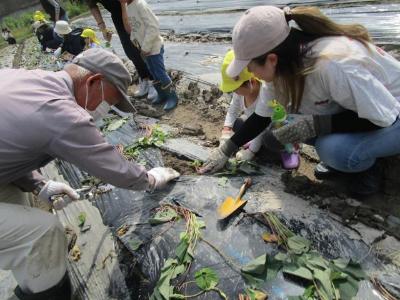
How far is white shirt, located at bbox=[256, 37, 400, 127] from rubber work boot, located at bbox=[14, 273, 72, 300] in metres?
1.95

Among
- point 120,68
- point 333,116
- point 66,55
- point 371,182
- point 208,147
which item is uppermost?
point 120,68

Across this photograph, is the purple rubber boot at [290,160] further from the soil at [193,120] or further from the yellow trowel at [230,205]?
the soil at [193,120]

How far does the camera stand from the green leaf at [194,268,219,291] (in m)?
1.86

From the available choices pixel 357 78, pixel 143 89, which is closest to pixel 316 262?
pixel 357 78

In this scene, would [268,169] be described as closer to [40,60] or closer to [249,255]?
[249,255]

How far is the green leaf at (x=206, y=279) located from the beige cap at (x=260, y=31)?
47.5 inches

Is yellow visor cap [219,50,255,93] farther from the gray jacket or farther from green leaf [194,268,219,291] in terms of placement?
green leaf [194,268,219,291]

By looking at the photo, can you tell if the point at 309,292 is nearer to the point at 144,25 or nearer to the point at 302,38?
the point at 302,38

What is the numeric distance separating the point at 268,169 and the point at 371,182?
76cm

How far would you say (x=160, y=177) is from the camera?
8.40 ft

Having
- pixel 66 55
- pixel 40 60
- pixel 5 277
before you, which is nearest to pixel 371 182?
pixel 5 277

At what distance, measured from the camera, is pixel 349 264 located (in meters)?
1.76

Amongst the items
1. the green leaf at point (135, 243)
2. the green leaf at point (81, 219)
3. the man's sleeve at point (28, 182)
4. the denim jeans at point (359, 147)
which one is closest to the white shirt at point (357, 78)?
the denim jeans at point (359, 147)

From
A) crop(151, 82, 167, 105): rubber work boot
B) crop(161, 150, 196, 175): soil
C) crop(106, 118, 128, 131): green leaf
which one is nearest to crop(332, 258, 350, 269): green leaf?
crop(161, 150, 196, 175): soil
